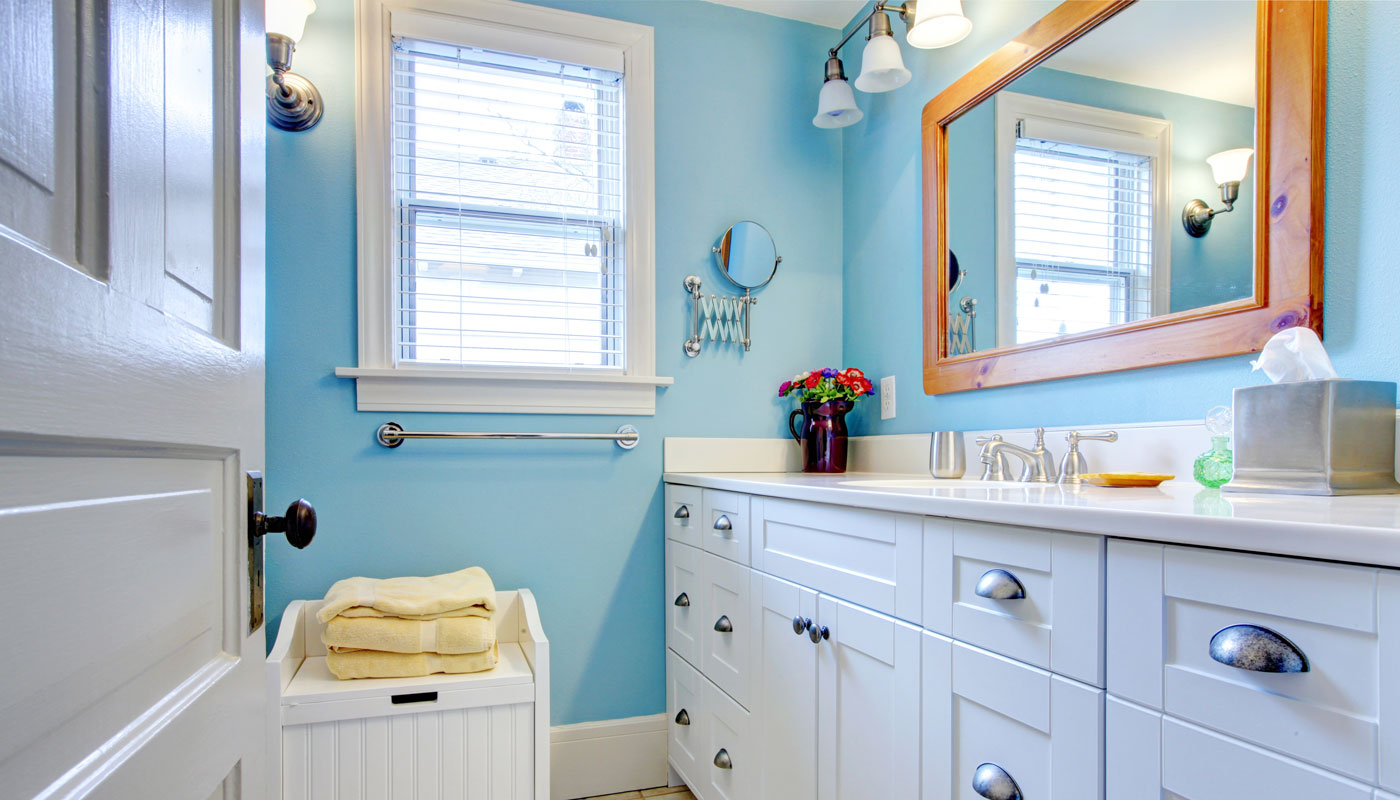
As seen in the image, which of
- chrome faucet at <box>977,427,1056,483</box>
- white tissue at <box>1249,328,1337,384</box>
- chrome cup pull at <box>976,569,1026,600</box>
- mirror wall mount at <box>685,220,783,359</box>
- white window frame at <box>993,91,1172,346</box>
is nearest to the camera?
chrome cup pull at <box>976,569,1026,600</box>

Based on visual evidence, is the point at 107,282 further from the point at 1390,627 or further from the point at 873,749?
the point at 873,749

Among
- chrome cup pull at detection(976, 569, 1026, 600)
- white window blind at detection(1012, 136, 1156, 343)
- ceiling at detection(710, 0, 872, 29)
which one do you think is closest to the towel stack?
chrome cup pull at detection(976, 569, 1026, 600)

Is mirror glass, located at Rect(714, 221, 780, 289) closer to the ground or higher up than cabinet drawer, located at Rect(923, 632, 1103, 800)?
higher up

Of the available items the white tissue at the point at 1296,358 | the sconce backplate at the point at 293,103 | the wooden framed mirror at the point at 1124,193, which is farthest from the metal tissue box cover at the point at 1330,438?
the sconce backplate at the point at 293,103

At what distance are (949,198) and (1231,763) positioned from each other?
1593 millimetres

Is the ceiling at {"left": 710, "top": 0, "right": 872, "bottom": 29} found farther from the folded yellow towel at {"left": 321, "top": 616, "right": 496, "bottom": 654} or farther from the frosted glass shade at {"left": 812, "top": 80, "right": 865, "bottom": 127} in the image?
the folded yellow towel at {"left": 321, "top": 616, "right": 496, "bottom": 654}

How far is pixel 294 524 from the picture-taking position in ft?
2.38

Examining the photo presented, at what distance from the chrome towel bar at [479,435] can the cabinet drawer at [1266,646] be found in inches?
61.9

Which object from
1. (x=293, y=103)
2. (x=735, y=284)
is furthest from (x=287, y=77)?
(x=735, y=284)

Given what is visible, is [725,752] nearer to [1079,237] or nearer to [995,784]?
Result: [995,784]

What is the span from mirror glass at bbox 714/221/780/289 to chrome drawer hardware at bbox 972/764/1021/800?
166 cm

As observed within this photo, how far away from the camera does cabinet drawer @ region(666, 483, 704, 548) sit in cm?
201

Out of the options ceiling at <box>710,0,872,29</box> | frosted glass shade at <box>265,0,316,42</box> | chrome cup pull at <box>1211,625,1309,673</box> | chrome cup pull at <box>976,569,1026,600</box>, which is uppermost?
ceiling at <box>710,0,872,29</box>

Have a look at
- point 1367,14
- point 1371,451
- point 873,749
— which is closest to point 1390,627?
point 1371,451
